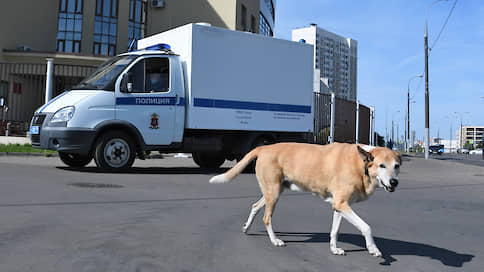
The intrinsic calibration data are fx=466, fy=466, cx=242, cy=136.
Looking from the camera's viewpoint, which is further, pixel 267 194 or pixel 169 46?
pixel 169 46

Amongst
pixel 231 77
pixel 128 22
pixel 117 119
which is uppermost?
pixel 128 22

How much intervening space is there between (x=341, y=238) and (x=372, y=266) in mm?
1036

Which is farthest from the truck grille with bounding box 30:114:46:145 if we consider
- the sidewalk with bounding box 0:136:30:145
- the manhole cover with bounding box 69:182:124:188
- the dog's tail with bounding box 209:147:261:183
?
the sidewalk with bounding box 0:136:30:145

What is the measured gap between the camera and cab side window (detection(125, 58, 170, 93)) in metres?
10.8

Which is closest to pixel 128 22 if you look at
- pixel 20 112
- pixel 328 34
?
pixel 20 112

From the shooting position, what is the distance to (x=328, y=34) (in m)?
146

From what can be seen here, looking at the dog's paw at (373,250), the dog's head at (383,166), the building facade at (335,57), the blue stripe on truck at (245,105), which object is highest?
the building facade at (335,57)

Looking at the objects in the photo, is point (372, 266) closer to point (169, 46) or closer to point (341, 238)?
point (341, 238)

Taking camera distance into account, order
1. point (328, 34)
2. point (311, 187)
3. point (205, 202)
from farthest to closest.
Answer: point (328, 34) < point (205, 202) < point (311, 187)

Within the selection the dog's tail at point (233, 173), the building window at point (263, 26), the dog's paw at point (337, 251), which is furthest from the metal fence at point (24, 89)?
the building window at point (263, 26)

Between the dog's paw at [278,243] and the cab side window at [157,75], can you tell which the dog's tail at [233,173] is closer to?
the dog's paw at [278,243]

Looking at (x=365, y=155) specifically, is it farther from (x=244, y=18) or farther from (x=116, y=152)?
(x=244, y=18)

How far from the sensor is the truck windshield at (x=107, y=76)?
10.5 m

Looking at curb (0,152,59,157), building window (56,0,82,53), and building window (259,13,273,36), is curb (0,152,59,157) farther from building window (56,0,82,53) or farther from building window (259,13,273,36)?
building window (259,13,273,36)
